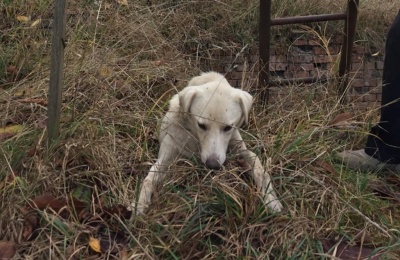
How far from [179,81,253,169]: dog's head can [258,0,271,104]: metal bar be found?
933 millimetres

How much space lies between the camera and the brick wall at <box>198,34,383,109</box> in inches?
187

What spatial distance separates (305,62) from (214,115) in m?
2.53

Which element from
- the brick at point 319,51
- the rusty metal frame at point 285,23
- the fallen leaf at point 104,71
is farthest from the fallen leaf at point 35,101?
the brick at point 319,51

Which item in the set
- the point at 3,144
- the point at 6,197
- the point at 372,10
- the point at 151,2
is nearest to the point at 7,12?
the point at 151,2

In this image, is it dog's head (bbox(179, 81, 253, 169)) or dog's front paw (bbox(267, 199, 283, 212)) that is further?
dog's head (bbox(179, 81, 253, 169))

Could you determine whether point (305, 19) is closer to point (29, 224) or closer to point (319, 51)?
point (319, 51)

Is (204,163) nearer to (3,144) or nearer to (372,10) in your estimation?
(3,144)

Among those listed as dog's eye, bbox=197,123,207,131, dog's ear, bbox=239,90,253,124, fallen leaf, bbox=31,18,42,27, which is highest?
fallen leaf, bbox=31,18,42,27

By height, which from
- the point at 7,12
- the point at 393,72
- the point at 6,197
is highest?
the point at 7,12

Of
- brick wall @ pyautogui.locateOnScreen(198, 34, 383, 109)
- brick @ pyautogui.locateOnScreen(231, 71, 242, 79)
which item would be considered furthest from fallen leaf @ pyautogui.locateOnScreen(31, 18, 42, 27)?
brick @ pyautogui.locateOnScreen(231, 71, 242, 79)

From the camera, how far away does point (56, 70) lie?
2.72 meters

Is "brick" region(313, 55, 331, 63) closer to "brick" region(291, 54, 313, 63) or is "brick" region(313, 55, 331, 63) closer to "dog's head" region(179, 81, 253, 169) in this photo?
"brick" region(291, 54, 313, 63)

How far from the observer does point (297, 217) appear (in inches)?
102

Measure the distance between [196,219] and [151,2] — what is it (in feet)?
9.63
